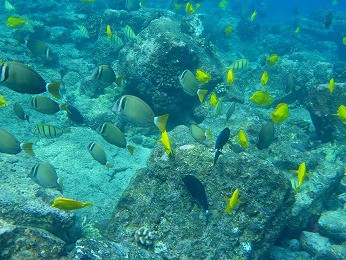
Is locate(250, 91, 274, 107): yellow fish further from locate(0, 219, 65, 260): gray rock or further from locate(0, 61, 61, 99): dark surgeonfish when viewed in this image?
locate(0, 219, 65, 260): gray rock

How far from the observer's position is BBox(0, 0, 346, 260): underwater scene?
405 centimetres

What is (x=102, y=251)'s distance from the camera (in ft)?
10.5

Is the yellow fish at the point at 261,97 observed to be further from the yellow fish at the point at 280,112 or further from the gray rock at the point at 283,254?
the gray rock at the point at 283,254

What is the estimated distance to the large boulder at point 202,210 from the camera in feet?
13.7

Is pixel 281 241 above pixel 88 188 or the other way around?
above

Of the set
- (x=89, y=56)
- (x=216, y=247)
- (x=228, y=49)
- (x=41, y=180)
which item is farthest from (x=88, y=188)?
(x=228, y=49)

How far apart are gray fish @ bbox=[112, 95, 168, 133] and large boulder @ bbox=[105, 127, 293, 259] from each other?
1.20 metres

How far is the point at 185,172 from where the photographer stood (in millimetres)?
4586

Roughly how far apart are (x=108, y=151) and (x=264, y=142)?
16.3 ft

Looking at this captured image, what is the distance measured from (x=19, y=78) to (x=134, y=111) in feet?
4.97

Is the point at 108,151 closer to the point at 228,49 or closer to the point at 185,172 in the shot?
the point at 185,172

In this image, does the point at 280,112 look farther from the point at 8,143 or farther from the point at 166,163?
the point at 8,143

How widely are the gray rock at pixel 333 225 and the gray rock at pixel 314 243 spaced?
16 cm

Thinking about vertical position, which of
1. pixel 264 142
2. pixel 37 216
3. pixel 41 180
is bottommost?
pixel 37 216
